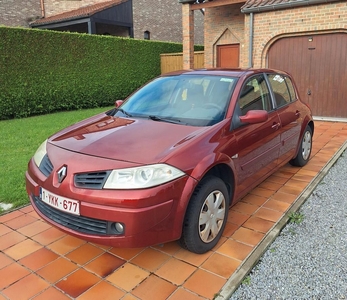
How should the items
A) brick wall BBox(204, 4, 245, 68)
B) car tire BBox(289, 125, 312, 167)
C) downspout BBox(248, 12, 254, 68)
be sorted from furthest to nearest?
brick wall BBox(204, 4, 245, 68), downspout BBox(248, 12, 254, 68), car tire BBox(289, 125, 312, 167)

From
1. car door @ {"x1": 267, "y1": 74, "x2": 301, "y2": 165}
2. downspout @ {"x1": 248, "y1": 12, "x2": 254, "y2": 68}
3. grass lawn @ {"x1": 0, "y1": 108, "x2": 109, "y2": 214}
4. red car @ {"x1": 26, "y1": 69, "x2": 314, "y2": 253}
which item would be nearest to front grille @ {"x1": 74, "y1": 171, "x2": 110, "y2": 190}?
red car @ {"x1": 26, "y1": 69, "x2": 314, "y2": 253}

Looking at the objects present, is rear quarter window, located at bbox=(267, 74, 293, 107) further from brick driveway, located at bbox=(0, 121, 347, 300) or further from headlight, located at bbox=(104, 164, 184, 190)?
headlight, located at bbox=(104, 164, 184, 190)

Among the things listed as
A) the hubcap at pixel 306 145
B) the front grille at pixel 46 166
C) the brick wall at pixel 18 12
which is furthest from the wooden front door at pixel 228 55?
the brick wall at pixel 18 12

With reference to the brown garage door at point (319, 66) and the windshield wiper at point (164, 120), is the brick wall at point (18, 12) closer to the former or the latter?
the brown garage door at point (319, 66)

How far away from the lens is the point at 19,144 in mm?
6379

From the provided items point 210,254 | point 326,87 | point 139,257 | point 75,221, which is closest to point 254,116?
point 210,254

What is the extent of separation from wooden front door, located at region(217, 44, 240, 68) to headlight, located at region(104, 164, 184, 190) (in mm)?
10383

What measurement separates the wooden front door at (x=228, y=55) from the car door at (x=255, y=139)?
8529mm

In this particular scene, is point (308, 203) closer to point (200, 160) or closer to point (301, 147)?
point (301, 147)

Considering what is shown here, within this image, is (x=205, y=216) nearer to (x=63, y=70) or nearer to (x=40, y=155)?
(x=40, y=155)

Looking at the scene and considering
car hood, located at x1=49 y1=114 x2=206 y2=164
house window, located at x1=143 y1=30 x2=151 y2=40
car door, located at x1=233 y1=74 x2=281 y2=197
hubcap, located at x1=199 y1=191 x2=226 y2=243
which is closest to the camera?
car hood, located at x1=49 y1=114 x2=206 y2=164

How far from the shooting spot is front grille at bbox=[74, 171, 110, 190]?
2.27m

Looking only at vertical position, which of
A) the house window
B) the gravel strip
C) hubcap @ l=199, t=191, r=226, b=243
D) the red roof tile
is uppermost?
the red roof tile

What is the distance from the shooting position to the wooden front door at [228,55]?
11820 mm
